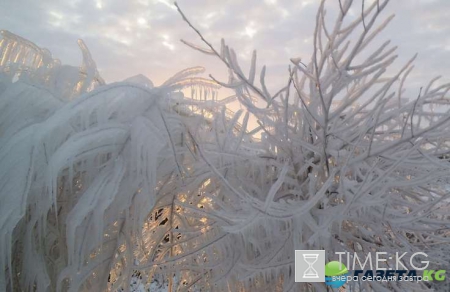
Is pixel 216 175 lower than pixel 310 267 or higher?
higher

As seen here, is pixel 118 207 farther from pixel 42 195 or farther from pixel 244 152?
pixel 244 152

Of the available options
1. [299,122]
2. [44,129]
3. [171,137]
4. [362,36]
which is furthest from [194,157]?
[362,36]

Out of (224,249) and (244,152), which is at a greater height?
(244,152)

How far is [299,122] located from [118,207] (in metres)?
0.72

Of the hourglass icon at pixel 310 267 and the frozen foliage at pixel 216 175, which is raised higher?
the frozen foliage at pixel 216 175

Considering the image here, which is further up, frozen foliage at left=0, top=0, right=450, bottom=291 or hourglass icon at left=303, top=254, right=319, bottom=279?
frozen foliage at left=0, top=0, right=450, bottom=291

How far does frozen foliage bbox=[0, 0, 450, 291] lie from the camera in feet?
3.88

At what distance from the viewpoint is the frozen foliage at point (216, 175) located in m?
1.18

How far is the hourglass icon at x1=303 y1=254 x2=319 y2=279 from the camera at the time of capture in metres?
1.19

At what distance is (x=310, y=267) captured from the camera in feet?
4.00

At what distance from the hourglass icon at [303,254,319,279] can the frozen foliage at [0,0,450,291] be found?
4 cm

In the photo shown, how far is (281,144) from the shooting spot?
136cm

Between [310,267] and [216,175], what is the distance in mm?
442

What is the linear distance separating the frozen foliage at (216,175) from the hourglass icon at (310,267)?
4cm
